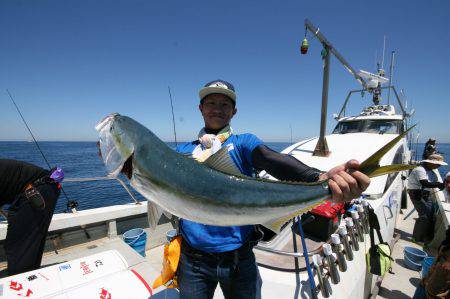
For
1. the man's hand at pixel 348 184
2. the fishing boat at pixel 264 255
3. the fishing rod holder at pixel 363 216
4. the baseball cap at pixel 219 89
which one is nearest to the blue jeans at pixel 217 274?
the fishing boat at pixel 264 255

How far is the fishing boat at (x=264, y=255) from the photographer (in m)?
3.10

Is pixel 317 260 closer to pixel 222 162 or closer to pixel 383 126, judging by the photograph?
pixel 222 162

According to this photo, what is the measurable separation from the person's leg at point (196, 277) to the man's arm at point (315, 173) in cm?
109

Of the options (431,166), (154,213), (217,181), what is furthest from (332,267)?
(431,166)

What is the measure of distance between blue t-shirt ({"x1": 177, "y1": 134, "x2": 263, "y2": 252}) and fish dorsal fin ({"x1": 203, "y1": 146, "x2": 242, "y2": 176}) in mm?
381

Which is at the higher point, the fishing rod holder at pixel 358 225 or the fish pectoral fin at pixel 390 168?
the fish pectoral fin at pixel 390 168

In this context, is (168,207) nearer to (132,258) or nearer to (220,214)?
(220,214)

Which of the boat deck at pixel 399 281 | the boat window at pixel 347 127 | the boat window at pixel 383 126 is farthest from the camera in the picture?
the boat window at pixel 347 127

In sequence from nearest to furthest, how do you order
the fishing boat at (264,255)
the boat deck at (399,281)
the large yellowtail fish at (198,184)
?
1. the large yellowtail fish at (198,184)
2. the fishing boat at (264,255)
3. the boat deck at (399,281)

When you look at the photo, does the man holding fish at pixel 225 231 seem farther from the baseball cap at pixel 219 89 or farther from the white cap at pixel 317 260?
the white cap at pixel 317 260

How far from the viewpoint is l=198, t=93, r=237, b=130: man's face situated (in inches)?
97.7

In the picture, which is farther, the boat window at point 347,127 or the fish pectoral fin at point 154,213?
the boat window at point 347,127

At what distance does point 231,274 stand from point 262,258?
2.02 meters

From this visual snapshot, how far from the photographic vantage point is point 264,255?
13.8 ft
